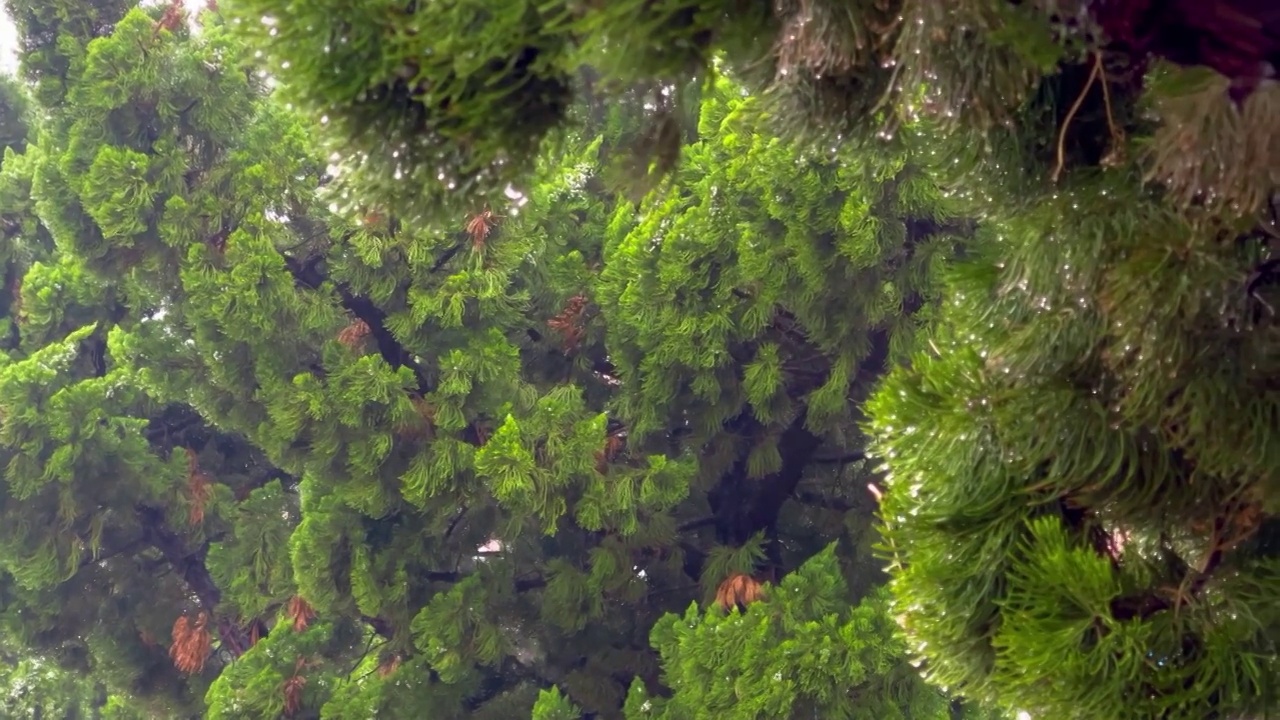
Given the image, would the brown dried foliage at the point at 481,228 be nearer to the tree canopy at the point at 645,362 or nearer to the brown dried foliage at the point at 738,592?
the tree canopy at the point at 645,362

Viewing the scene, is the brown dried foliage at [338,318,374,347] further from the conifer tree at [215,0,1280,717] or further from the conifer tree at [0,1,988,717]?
the conifer tree at [215,0,1280,717]

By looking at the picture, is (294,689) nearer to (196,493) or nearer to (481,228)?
(196,493)

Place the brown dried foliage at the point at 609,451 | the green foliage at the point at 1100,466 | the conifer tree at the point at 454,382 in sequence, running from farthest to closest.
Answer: the brown dried foliage at the point at 609,451
the conifer tree at the point at 454,382
the green foliage at the point at 1100,466

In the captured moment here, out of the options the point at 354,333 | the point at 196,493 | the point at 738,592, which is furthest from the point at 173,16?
the point at 738,592

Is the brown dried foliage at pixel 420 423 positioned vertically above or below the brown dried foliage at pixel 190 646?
above

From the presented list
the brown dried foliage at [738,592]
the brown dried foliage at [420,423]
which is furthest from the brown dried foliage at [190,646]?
the brown dried foliage at [738,592]

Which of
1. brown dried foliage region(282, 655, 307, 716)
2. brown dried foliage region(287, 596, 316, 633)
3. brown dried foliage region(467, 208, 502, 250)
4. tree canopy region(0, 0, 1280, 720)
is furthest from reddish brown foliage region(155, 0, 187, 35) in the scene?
brown dried foliage region(282, 655, 307, 716)
